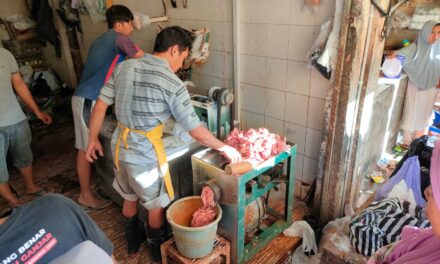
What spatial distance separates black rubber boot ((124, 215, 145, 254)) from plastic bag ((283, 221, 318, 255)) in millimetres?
1294

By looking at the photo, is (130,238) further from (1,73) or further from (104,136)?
(1,73)

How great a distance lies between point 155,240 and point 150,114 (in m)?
1.09

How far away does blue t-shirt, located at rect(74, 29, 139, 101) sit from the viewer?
288cm

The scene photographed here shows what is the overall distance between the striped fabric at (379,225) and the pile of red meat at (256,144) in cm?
82

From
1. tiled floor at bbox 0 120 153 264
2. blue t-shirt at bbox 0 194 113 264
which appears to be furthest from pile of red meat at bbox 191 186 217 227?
blue t-shirt at bbox 0 194 113 264

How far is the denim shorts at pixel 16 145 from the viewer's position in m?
3.07

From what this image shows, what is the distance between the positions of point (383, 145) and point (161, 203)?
309cm

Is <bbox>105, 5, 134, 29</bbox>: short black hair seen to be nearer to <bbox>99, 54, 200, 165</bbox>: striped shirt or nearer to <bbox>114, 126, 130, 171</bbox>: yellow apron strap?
<bbox>99, 54, 200, 165</bbox>: striped shirt

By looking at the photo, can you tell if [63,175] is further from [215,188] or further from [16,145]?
[215,188]

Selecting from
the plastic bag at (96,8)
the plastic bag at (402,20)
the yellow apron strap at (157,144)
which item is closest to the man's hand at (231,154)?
the yellow apron strap at (157,144)

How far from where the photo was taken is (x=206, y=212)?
2.27m

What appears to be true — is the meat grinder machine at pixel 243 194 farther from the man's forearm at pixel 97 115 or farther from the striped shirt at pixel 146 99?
the man's forearm at pixel 97 115

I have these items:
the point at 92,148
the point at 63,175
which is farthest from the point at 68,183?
the point at 92,148

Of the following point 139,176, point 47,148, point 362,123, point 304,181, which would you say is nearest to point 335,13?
point 362,123
